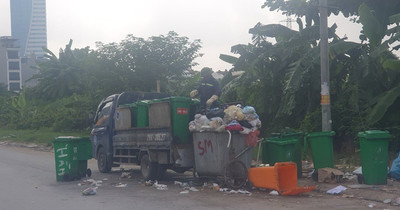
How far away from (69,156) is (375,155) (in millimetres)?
7520

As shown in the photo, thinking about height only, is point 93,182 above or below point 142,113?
below

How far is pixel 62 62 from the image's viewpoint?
44188 millimetres

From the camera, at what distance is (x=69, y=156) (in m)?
13.6

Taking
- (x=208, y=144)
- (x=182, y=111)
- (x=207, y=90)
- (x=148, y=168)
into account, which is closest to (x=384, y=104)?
(x=207, y=90)

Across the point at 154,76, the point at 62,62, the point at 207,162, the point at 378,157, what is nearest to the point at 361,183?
the point at 378,157

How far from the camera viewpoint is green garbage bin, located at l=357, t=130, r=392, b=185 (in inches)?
406

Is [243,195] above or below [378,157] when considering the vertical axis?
below

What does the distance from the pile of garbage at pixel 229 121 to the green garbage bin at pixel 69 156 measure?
12.4 ft

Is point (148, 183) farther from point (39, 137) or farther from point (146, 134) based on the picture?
point (39, 137)

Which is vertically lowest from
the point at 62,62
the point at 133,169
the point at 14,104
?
the point at 133,169

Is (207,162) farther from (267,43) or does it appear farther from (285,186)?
(267,43)

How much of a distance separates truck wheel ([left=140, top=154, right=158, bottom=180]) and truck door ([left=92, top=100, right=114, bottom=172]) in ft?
6.90

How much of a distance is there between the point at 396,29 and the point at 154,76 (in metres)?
15.7

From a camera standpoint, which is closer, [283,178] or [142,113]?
[283,178]
